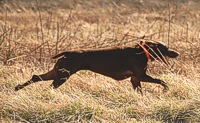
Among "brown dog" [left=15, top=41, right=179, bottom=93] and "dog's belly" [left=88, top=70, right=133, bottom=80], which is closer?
"brown dog" [left=15, top=41, right=179, bottom=93]

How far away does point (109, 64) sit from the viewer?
6.41 m

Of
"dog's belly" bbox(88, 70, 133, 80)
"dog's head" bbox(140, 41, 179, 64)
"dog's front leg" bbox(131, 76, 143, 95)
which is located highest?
"dog's head" bbox(140, 41, 179, 64)

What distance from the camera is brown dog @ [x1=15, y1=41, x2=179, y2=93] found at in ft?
20.6

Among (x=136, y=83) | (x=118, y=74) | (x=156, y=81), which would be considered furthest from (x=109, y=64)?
(x=156, y=81)

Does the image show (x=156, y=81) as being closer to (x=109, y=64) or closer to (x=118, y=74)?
(x=118, y=74)

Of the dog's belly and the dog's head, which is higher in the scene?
the dog's head

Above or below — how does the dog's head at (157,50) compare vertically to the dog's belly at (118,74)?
above

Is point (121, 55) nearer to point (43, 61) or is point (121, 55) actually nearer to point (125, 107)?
point (125, 107)

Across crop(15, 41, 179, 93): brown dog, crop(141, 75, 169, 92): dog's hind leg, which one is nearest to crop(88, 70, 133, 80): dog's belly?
crop(15, 41, 179, 93): brown dog

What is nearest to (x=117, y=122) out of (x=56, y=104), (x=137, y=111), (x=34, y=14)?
(x=137, y=111)

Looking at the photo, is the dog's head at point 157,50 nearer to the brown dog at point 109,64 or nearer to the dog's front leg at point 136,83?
the brown dog at point 109,64

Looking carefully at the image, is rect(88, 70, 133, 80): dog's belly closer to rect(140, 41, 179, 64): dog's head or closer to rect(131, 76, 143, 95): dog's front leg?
rect(131, 76, 143, 95): dog's front leg

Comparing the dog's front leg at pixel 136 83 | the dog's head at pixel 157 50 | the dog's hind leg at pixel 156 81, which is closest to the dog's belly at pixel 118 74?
the dog's front leg at pixel 136 83

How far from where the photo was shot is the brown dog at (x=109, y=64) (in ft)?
20.6
